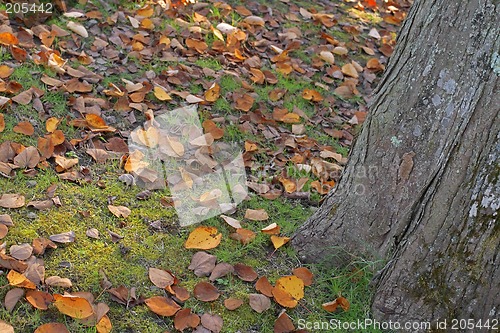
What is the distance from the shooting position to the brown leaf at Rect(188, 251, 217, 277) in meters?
2.46

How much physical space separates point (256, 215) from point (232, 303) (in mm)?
527

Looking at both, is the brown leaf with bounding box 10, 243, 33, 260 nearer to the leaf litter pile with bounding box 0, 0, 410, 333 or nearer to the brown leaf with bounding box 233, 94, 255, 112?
the leaf litter pile with bounding box 0, 0, 410, 333

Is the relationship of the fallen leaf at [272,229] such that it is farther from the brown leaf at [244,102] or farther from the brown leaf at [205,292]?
the brown leaf at [244,102]

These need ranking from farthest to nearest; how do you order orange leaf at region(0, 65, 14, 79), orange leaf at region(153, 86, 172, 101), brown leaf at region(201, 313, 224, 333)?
orange leaf at region(153, 86, 172, 101)
orange leaf at region(0, 65, 14, 79)
brown leaf at region(201, 313, 224, 333)

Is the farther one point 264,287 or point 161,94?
point 161,94

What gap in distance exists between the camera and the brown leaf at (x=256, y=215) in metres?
2.76

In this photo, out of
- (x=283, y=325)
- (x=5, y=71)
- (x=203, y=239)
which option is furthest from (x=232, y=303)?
(x=5, y=71)

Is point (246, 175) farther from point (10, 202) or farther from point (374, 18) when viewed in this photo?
point (374, 18)

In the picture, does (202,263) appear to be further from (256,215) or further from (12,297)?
(12,297)

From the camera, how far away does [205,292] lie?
2.36 meters

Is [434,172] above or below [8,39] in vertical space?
above

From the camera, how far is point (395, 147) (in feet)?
7.59

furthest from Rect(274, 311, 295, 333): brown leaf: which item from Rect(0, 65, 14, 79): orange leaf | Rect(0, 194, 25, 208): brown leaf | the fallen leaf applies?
Rect(0, 65, 14, 79): orange leaf

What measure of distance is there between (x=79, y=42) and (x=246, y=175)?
139 centimetres
